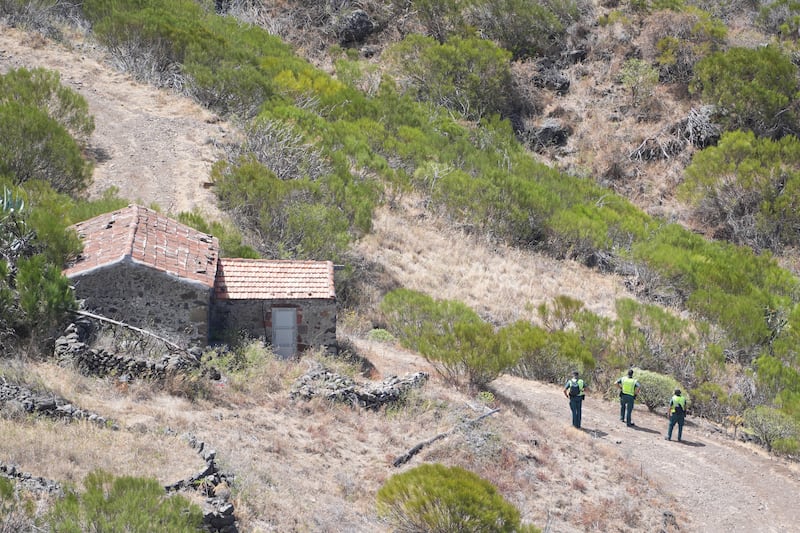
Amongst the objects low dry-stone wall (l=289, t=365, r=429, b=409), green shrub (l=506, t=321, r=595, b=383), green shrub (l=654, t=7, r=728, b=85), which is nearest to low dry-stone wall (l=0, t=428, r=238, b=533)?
low dry-stone wall (l=289, t=365, r=429, b=409)

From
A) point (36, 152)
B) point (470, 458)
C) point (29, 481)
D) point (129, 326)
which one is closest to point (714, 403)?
point (470, 458)

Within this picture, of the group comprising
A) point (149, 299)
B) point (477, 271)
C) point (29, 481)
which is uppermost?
point (477, 271)

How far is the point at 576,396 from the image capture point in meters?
15.7

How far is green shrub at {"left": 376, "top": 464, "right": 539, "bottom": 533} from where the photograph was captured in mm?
9500

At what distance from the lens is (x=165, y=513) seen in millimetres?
7621

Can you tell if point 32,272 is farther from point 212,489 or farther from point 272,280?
point 212,489

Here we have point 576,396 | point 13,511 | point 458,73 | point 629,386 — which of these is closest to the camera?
point 13,511

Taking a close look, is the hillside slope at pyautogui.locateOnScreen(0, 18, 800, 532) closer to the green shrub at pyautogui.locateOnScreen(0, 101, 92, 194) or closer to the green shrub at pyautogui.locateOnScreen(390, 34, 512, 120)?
the green shrub at pyautogui.locateOnScreen(0, 101, 92, 194)

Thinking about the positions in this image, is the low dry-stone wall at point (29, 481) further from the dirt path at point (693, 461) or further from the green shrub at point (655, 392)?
the green shrub at point (655, 392)

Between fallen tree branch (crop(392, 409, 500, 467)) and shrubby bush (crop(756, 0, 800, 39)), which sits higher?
shrubby bush (crop(756, 0, 800, 39))

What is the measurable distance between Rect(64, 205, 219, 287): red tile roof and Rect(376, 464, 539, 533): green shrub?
6267mm

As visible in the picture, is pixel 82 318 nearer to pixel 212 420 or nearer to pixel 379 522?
pixel 212 420

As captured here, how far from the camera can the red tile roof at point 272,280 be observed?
16.3m

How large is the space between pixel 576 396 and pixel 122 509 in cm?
996
